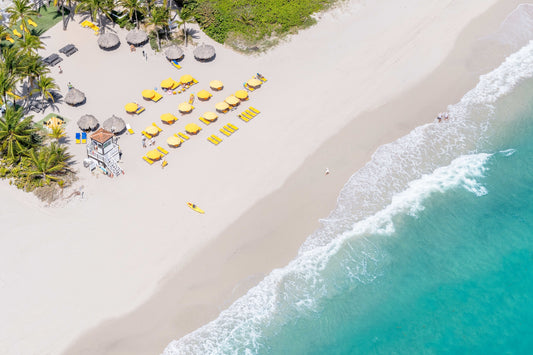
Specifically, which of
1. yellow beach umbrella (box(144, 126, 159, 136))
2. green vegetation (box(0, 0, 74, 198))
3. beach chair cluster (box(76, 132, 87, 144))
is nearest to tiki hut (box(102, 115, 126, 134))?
beach chair cluster (box(76, 132, 87, 144))

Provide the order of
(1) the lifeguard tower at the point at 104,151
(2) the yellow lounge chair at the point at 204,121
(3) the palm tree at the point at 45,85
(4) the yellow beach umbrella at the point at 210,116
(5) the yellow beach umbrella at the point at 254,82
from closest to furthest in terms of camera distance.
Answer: (1) the lifeguard tower at the point at 104,151
(3) the palm tree at the point at 45,85
(4) the yellow beach umbrella at the point at 210,116
(2) the yellow lounge chair at the point at 204,121
(5) the yellow beach umbrella at the point at 254,82

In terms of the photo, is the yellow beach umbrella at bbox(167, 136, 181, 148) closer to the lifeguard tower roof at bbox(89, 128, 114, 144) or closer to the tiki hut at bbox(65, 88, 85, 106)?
the lifeguard tower roof at bbox(89, 128, 114, 144)

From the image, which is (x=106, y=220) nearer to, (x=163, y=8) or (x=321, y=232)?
(x=321, y=232)

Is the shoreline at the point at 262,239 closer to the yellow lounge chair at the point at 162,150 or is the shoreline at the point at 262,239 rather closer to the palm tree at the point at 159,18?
the yellow lounge chair at the point at 162,150

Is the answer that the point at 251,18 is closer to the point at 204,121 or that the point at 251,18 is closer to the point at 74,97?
the point at 204,121

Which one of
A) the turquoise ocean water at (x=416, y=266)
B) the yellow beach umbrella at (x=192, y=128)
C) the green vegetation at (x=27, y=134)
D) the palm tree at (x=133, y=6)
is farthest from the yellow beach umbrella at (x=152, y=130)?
the turquoise ocean water at (x=416, y=266)

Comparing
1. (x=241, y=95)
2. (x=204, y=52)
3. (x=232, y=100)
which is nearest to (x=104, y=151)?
(x=232, y=100)
